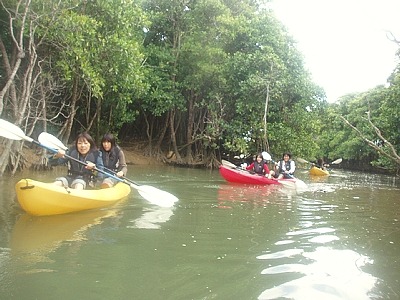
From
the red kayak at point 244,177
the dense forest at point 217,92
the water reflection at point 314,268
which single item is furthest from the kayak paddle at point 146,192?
the dense forest at point 217,92

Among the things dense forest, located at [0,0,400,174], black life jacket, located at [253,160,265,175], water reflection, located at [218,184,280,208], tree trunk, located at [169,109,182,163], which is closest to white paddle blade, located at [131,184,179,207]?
water reflection, located at [218,184,280,208]

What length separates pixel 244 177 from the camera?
381 inches

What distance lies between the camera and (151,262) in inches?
121

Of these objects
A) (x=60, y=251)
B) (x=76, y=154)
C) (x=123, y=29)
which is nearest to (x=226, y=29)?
(x=123, y=29)

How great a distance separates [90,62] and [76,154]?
499 centimetres

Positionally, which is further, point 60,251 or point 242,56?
point 242,56

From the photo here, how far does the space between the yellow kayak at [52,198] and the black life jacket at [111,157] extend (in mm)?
1311

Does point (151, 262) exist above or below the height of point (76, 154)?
below

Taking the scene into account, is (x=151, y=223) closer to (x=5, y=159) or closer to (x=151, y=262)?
(x=151, y=262)

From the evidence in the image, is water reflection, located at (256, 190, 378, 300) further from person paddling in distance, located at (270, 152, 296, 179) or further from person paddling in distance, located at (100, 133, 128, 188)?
person paddling in distance, located at (270, 152, 296, 179)

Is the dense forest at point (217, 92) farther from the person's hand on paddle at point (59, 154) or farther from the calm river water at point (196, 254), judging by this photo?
the calm river water at point (196, 254)

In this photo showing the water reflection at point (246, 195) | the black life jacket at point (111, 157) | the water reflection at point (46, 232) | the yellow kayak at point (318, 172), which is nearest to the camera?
the water reflection at point (46, 232)

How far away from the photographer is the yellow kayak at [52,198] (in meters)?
4.17

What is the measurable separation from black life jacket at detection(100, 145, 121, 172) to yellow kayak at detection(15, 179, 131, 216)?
131cm
